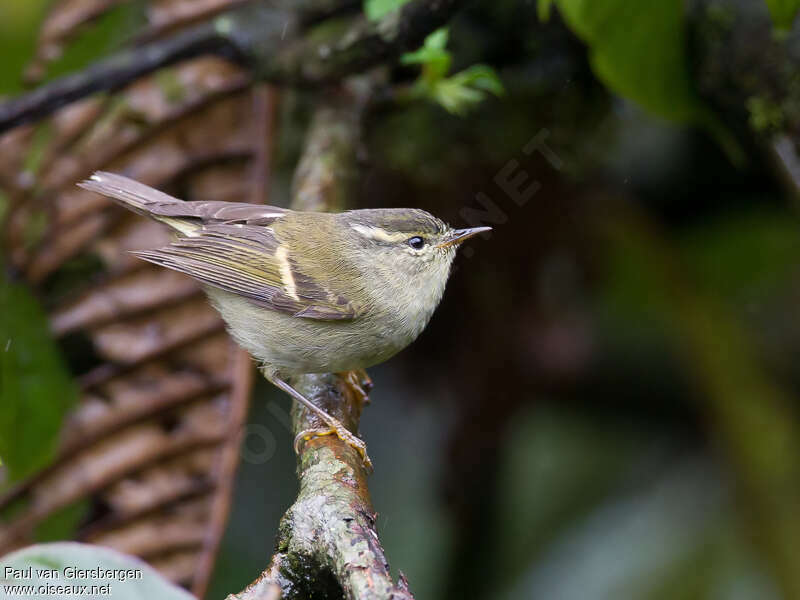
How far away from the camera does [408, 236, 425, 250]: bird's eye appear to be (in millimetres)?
3189

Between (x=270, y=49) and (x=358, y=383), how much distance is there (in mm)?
1375

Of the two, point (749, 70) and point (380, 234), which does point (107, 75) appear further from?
point (749, 70)

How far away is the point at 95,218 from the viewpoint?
138 inches

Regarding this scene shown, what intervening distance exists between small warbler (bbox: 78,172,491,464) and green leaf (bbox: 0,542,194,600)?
1511 mm

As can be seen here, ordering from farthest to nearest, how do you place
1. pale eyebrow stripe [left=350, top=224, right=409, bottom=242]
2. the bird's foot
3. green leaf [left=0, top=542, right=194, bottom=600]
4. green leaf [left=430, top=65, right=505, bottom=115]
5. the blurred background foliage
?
1. the blurred background foliage
2. pale eyebrow stripe [left=350, top=224, right=409, bottom=242]
3. green leaf [left=430, top=65, right=505, bottom=115]
4. the bird's foot
5. green leaf [left=0, top=542, right=194, bottom=600]

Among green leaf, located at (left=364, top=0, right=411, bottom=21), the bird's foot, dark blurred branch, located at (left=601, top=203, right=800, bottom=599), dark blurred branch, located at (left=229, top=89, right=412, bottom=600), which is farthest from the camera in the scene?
dark blurred branch, located at (left=601, top=203, right=800, bottom=599)

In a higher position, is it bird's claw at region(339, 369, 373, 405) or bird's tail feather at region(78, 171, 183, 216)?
bird's tail feather at region(78, 171, 183, 216)

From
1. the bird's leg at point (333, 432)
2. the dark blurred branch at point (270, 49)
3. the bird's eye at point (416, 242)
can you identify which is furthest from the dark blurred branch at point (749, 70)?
the bird's leg at point (333, 432)

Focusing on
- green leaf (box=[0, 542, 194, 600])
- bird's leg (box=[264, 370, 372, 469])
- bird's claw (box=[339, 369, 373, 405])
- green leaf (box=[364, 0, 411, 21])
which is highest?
green leaf (box=[364, 0, 411, 21])

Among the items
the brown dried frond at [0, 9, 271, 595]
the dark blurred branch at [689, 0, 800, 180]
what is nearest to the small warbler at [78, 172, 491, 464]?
the brown dried frond at [0, 9, 271, 595]

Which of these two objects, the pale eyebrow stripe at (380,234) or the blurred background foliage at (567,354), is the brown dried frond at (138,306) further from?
the pale eyebrow stripe at (380,234)

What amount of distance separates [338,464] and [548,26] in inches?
92.2

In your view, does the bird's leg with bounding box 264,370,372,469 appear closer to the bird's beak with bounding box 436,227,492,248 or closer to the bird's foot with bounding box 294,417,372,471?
the bird's foot with bounding box 294,417,372,471

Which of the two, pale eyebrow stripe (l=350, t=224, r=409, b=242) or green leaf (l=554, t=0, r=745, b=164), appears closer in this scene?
green leaf (l=554, t=0, r=745, b=164)
